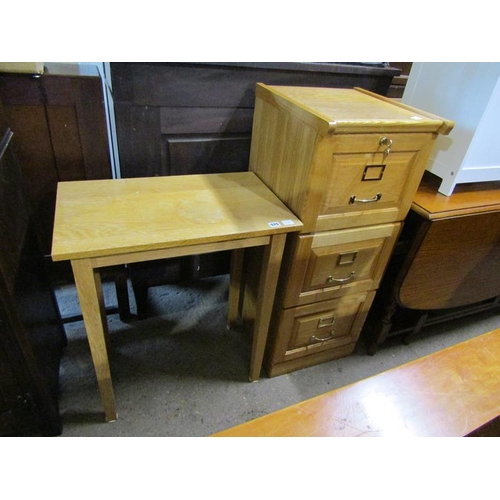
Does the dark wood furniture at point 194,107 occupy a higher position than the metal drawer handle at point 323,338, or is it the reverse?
the dark wood furniture at point 194,107

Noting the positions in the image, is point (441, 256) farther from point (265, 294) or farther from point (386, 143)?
point (265, 294)

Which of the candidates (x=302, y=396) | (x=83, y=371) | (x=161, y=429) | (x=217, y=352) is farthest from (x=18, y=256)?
(x=302, y=396)

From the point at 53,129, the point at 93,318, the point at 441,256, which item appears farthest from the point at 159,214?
the point at 441,256

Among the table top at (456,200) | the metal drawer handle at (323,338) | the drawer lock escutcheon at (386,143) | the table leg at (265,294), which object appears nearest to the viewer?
the drawer lock escutcheon at (386,143)

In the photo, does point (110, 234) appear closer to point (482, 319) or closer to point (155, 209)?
point (155, 209)

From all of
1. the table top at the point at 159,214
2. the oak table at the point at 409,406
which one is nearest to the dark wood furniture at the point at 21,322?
the table top at the point at 159,214

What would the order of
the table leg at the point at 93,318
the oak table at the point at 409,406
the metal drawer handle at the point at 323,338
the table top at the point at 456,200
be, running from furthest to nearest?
the metal drawer handle at the point at 323,338 → the table top at the point at 456,200 → the table leg at the point at 93,318 → the oak table at the point at 409,406

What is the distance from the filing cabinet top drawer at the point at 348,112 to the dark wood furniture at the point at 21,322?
0.84 meters

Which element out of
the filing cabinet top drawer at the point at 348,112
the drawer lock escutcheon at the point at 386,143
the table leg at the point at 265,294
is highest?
the filing cabinet top drawer at the point at 348,112

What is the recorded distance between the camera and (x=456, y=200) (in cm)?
130

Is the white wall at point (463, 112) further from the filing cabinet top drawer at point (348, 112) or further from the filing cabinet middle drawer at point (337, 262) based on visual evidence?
the filing cabinet middle drawer at point (337, 262)

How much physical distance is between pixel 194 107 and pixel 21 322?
928 millimetres

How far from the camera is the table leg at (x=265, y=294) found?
44.3 inches

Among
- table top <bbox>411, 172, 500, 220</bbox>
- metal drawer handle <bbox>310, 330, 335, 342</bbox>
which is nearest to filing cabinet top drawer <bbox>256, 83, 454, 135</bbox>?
table top <bbox>411, 172, 500, 220</bbox>
